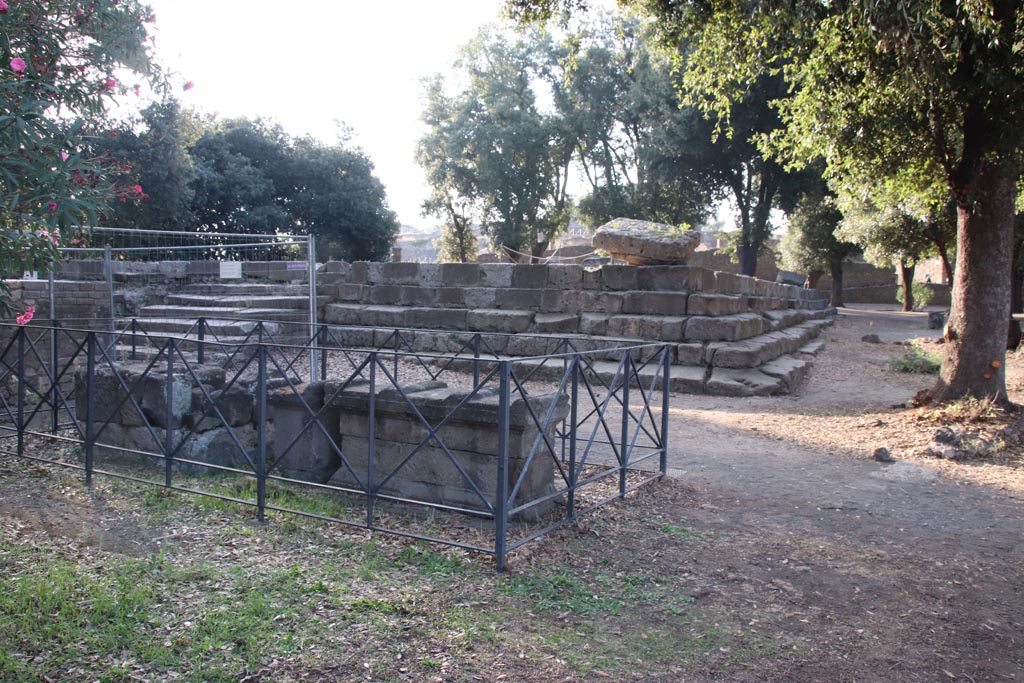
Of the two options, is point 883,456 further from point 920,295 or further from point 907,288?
point 920,295

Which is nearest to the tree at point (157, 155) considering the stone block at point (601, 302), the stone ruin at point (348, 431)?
the stone block at point (601, 302)

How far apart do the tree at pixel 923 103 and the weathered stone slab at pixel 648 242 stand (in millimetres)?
2667

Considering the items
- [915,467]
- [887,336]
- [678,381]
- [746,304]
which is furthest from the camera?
[887,336]

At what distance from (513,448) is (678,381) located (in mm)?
6665

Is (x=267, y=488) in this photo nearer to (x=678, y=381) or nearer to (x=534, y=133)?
(x=678, y=381)

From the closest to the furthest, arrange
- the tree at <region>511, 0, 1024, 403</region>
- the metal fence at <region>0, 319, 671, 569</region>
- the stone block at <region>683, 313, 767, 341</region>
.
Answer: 1. the metal fence at <region>0, 319, 671, 569</region>
2. the tree at <region>511, 0, 1024, 403</region>
3. the stone block at <region>683, 313, 767, 341</region>

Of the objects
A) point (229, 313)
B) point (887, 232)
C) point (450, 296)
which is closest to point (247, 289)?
point (229, 313)

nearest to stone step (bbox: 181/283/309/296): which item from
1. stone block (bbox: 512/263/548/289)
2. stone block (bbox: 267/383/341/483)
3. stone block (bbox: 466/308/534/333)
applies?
stone block (bbox: 466/308/534/333)

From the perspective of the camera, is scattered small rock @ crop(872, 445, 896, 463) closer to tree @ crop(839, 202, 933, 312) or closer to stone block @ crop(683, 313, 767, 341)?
stone block @ crop(683, 313, 767, 341)

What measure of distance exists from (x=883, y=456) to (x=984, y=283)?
2.65 m

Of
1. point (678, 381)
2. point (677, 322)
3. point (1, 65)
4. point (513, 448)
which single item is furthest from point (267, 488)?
point (677, 322)

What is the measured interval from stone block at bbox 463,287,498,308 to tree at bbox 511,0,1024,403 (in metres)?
5.13

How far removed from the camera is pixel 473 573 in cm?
427

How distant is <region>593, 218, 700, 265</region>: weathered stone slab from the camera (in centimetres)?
1220
